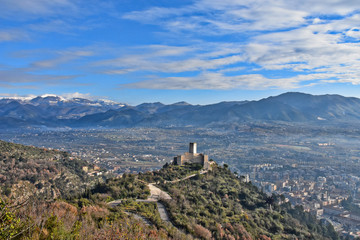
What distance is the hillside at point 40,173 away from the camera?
20875 millimetres

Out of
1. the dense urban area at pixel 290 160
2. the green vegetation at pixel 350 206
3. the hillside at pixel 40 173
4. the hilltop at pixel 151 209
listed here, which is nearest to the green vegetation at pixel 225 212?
the hilltop at pixel 151 209

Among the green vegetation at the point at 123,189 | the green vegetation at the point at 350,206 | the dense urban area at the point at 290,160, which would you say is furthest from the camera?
the dense urban area at the point at 290,160

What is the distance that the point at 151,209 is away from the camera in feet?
43.9

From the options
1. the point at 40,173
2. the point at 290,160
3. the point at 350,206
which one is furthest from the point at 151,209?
the point at 290,160

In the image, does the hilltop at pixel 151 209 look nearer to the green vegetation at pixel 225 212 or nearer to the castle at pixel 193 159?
the green vegetation at pixel 225 212

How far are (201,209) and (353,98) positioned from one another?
218 metres

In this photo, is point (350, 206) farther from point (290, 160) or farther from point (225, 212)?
point (290, 160)

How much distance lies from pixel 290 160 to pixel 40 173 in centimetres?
6175

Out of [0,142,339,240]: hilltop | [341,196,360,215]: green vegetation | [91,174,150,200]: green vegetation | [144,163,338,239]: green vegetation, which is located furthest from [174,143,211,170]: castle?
[341,196,360,215]: green vegetation

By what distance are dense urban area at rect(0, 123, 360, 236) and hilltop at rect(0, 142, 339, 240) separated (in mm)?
10601

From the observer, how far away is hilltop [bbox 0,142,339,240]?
680cm

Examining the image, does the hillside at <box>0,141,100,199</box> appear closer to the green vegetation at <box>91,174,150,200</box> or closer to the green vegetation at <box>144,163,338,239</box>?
the green vegetation at <box>91,174,150,200</box>

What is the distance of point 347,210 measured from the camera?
3356cm

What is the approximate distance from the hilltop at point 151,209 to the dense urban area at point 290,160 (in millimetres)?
10601
